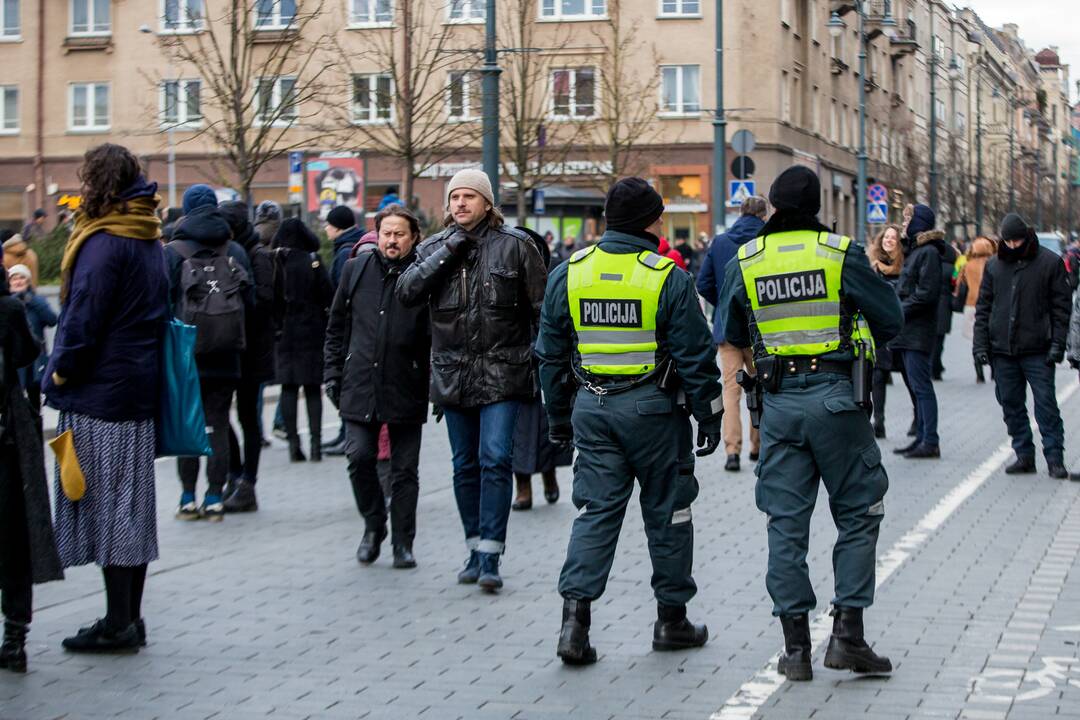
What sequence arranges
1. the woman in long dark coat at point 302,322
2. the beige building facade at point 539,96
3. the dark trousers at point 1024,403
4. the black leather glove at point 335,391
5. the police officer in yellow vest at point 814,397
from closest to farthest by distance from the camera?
1. the police officer in yellow vest at point 814,397
2. the black leather glove at point 335,391
3. the dark trousers at point 1024,403
4. the woman in long dark coat at point 302,322
5. the beige building facade at point 539,96

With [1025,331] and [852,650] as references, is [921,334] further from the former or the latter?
[852,650]

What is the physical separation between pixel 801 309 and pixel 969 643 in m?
1.55

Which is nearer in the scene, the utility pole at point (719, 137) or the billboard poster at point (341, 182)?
the billboard poster at point (341, 182)

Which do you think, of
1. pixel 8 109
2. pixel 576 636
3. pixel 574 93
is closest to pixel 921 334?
pixel 576 636

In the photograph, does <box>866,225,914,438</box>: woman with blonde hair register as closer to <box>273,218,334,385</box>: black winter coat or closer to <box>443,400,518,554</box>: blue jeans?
<box>273,218,334,385</box>: black winter coat

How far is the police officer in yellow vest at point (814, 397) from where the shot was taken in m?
6.53

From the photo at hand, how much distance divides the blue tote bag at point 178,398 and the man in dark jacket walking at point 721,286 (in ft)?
18.9

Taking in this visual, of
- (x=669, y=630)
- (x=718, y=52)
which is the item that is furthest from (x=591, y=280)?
(x=718, y=52)

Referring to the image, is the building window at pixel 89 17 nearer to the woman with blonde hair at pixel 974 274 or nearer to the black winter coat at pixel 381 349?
the woman with blonde hair at pixel 974 274

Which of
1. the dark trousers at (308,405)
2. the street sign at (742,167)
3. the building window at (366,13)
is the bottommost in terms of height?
the dark trousers at (308,405)

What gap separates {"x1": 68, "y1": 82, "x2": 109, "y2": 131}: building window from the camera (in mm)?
52375

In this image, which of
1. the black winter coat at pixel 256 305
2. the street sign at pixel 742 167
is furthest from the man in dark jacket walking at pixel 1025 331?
the street sign at pixel 742 167

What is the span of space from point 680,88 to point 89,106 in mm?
17234

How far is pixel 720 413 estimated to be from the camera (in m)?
6.79
